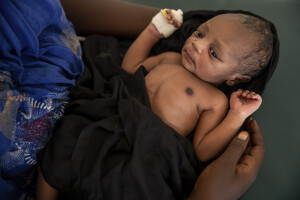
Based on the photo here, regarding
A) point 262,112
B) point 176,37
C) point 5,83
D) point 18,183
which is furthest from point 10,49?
point 262,112

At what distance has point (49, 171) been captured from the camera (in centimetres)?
64

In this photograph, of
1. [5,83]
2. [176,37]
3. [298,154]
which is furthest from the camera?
[176,37]

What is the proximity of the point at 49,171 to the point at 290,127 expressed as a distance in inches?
34.5

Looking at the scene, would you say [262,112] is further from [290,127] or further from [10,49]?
[10,49]

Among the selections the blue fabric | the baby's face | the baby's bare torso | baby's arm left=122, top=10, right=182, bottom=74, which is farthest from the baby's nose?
the blue fabric

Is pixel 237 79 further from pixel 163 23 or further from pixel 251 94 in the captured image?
pixel 163 23

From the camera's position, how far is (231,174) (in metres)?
0.68

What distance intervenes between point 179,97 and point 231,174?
32cm

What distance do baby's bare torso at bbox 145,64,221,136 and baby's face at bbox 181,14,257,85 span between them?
0.04m

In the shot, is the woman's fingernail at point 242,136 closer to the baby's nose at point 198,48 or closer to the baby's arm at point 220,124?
the baby's arm at point 220,124

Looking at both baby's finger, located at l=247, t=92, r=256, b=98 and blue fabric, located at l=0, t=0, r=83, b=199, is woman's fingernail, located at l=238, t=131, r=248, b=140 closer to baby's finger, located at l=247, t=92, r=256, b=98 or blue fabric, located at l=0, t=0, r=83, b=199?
baby's finger, located at l=247, t=92, r=256, b=98

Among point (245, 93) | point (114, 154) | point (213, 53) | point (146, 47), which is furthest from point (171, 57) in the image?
point (114, 154)

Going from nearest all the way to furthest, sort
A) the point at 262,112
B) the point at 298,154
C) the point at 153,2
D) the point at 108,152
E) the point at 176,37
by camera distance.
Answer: the point at 108,152
the point at 298,154
the point at 262,112
the point at 176,37
the point at 153,2

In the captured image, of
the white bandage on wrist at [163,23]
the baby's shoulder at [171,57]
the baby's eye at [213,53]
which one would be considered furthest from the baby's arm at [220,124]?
the white bandage on wrist at [163,23]
